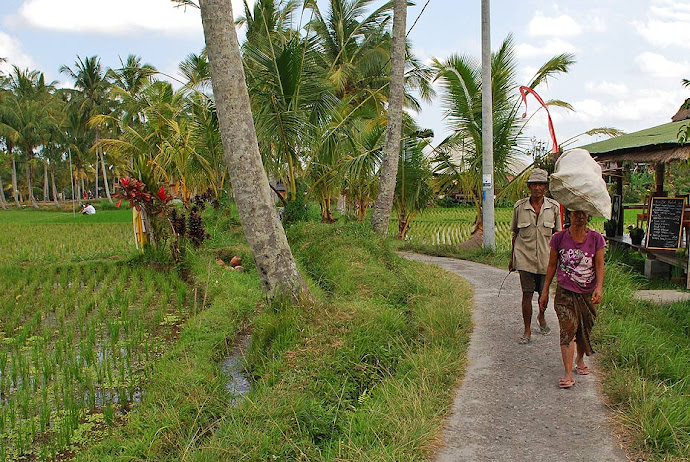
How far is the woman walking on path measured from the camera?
168 inches

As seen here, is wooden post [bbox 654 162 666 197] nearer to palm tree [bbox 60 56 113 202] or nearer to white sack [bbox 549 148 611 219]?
white sack [bbox 549 148 611 219]

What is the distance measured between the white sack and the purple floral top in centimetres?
20

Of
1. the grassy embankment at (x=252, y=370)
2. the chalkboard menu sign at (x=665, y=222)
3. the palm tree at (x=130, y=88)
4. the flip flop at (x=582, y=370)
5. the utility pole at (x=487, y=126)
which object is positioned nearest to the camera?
the grassy embankment at (x=252, y=370)

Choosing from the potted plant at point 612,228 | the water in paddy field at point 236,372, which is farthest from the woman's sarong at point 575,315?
the potted plant at point 612,228

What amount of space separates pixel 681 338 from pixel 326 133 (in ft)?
28.0

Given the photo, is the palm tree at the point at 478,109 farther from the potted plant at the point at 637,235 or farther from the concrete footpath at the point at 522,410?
the concrete footpath at the point at 522,410

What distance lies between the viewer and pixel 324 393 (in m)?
4.27

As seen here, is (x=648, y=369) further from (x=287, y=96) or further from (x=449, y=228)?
(x=449, y=228)

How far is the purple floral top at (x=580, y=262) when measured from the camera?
4273mm

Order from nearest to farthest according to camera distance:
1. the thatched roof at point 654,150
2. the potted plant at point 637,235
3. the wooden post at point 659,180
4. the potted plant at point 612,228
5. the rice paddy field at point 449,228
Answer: the thatched roof at point 654,150 → the wooden post at point 659,180 → the potted plant at point 637,235 → the potted plant at point 612,228 → the rice paddy field at point 449,228

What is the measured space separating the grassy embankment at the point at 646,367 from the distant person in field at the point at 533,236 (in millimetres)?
679

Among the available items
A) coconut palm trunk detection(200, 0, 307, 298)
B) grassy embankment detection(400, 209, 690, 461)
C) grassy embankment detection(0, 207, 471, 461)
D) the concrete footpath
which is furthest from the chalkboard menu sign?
coconut palm trunk detection(200, 0, 307, 298)

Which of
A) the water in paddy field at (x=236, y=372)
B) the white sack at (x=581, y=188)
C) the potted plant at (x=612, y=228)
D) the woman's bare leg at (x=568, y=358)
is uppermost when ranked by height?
the white sack at (x=581, y=188)

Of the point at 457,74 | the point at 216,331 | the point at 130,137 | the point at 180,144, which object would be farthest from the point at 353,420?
the point at 130,137
